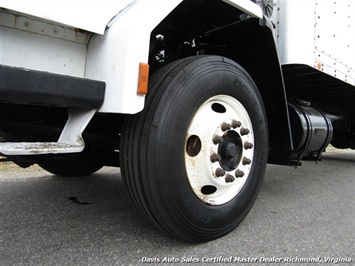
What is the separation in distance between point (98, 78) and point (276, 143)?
1.93 metres

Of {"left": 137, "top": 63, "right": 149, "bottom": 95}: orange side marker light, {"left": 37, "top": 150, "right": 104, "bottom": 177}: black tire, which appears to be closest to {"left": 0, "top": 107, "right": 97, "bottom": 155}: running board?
{"left": 137, "top": 63, "right": 149, "bottom": 95}: orange side marker light

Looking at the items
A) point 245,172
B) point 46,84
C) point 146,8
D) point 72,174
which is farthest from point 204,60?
point 72,174

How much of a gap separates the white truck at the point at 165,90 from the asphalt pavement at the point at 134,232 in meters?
0.19

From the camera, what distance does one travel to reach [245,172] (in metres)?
2.02

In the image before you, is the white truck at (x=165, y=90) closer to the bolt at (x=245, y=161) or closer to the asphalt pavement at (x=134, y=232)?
the bolt at (x=245, y=161)

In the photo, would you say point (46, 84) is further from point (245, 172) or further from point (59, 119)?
point (245, 172)

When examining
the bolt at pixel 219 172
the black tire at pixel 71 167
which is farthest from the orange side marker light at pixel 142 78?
the black tire at pixel 71 167

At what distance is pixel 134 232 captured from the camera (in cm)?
197

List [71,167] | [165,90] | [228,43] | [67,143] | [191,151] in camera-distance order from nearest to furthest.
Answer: [67,143], [165,90], [191,151], [228,43], [71,167]

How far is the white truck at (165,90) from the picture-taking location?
1278 millimetres

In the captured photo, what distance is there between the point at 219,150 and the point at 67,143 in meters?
0.92

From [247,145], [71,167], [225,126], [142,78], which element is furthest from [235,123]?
[71,167]

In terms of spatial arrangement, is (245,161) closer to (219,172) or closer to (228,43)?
(219,172)

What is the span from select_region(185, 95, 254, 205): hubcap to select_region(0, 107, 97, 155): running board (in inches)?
23.1
